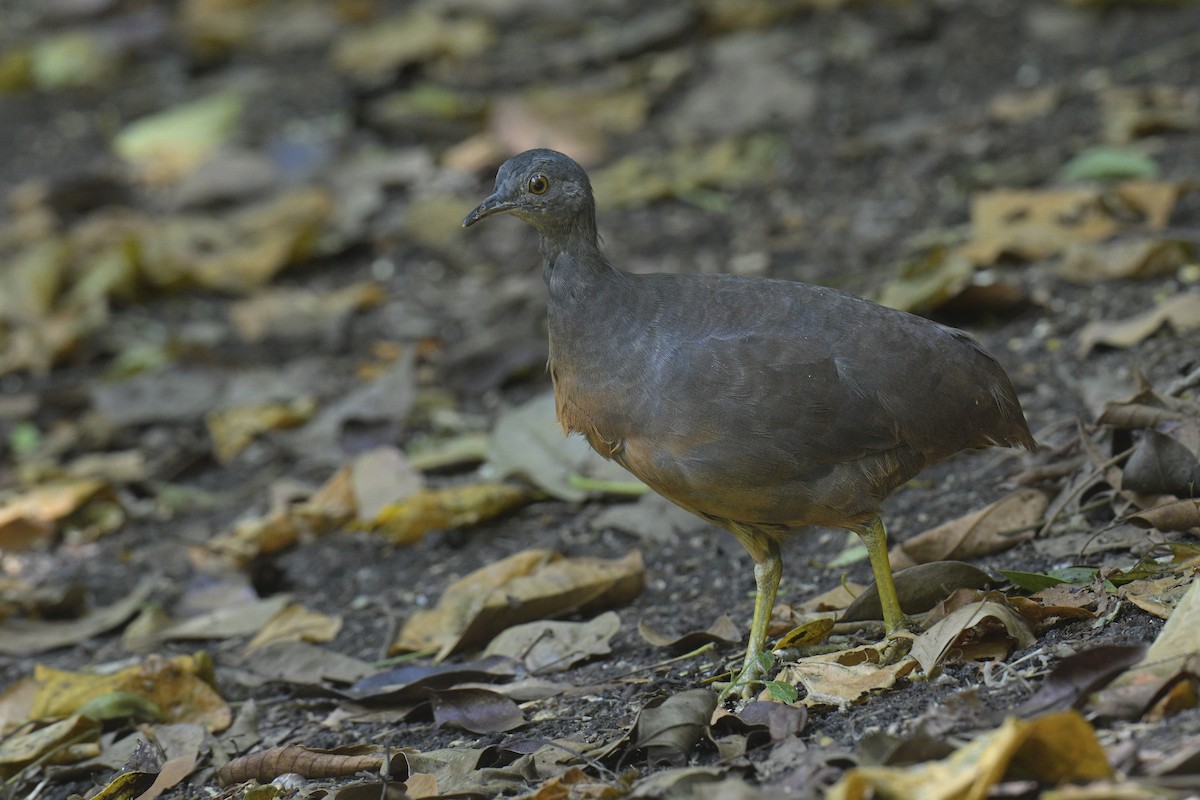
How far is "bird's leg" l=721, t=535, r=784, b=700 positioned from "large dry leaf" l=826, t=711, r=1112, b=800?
→ 115 cm

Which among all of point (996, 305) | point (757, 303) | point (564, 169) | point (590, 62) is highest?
point (590, 62)

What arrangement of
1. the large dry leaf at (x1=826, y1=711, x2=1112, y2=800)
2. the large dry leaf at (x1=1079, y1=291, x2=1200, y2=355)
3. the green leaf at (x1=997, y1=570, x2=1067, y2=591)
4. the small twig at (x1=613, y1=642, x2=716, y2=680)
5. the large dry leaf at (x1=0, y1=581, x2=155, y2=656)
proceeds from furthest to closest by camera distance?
1. the large dry leaf at (x1=0, y1=581, x2=155, y2=656)
2. the large dry leaf at (x1=1079, y1=291, x2=1200, y2=355)
3. the small twig at (x1=613, y1=642, x2=716, y2=680)
4. the green leaf at (x1=997, y1=570, x2=1067, y2=591)
5. the large dry leaf at (x1=826, y1=711, x2=1112, y2=800)

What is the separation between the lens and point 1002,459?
5.27 meters

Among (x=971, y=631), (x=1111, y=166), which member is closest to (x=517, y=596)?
(x=971, y=631)

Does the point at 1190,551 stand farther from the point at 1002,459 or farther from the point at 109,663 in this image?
the point at 109,663

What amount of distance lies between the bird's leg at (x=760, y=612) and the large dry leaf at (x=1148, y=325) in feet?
6.37

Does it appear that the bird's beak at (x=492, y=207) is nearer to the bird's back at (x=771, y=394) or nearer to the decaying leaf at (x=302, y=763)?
the bird's back at (x=771, y=394)

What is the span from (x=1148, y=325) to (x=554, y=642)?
2576mm

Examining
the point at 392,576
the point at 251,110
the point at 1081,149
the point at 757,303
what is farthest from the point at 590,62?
the point at 757,303

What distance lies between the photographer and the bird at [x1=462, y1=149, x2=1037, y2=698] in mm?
3980

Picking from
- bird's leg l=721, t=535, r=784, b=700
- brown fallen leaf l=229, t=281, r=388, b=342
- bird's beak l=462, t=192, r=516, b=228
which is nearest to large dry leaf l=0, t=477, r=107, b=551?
brown fallen leaf l=229, t=281, r=388, b=342

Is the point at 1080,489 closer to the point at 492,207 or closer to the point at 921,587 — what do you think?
the point at 921,587

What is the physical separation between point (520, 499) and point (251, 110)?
5.58 metres

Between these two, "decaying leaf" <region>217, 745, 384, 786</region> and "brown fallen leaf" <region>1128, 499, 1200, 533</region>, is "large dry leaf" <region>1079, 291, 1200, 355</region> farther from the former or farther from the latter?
"decaying leaf" <region>217, 745, 384, 786</region>
